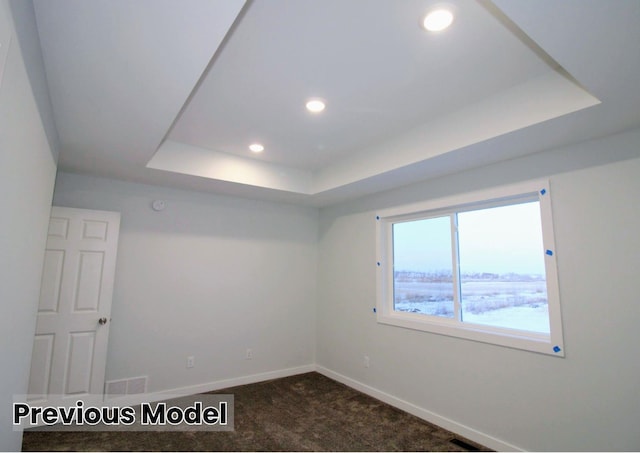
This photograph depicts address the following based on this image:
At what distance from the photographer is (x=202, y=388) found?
379cm

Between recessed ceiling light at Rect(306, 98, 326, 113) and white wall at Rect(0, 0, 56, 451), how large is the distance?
1.56m

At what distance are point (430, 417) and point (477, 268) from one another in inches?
59.1

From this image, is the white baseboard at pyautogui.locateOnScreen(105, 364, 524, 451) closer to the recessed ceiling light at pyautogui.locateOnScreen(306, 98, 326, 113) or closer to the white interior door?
the white interior door

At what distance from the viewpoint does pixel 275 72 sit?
2.08 meters

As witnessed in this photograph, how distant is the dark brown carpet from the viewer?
103 inches

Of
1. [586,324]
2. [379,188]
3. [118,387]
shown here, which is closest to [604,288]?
[586,324]

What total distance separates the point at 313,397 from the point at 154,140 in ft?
10.2

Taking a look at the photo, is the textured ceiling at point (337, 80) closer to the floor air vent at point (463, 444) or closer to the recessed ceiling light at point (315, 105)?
the recessed ceiling light at point (315, 105)

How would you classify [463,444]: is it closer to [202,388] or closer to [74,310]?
[202,388]

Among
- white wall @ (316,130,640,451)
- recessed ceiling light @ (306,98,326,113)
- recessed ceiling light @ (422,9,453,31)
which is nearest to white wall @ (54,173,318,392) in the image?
white wall @ (316,130,640,451)

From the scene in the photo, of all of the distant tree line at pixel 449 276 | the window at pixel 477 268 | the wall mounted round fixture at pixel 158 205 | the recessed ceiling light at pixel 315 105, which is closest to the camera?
the recessed ceiling light at pixel 315 105

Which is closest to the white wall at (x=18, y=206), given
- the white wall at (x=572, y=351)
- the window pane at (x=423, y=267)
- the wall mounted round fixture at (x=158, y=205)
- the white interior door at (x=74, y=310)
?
the white interior door at (x=74, y=310)

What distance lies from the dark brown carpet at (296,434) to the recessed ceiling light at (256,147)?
2676 mm

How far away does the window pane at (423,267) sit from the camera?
333cm
